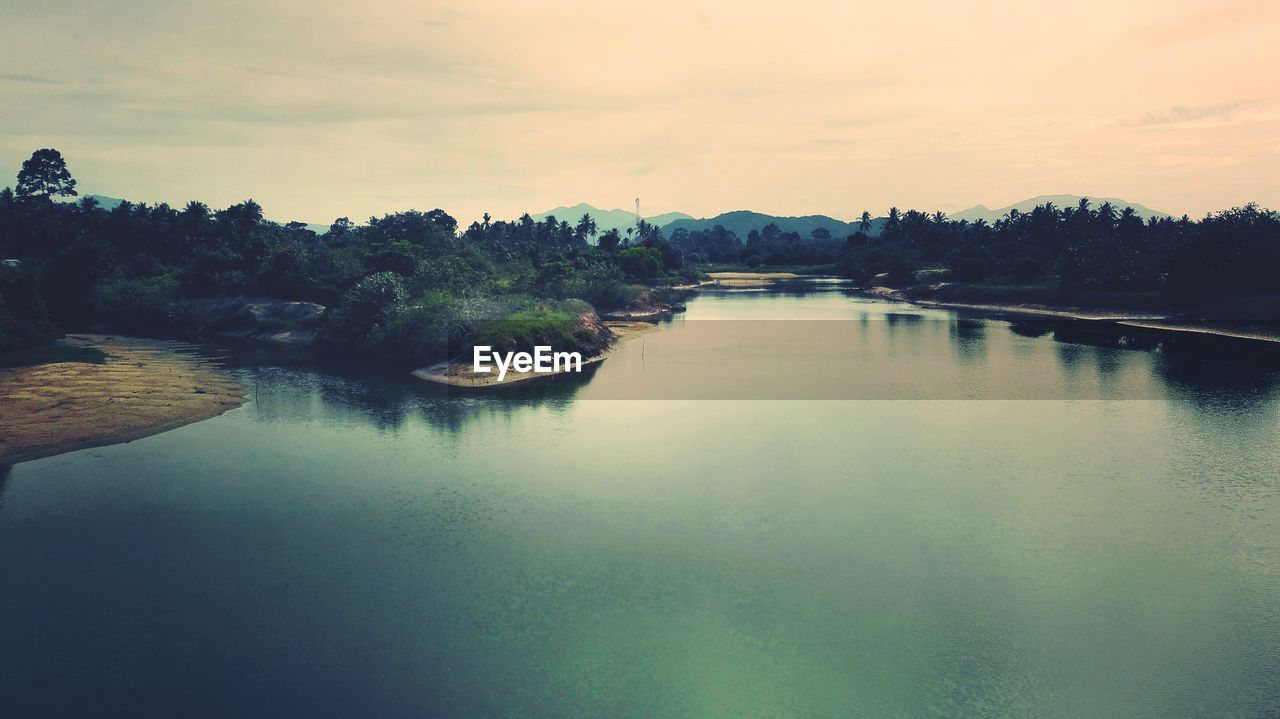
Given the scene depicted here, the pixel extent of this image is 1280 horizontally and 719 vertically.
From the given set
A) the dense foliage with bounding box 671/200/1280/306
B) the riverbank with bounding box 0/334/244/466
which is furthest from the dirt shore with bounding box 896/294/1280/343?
the riverbank with bounding box 0/334/244/466

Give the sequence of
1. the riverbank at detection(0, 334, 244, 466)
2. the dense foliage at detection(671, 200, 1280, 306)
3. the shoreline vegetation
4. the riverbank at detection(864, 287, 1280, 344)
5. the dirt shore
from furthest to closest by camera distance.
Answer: the dense foliage at detection(671, 200, 1280, 306)
the dirt shore
the riverbank at detection(864, 287, 1280, 344)
the shoreline vegetation
the riverbank at detection(0, 334, 244, 466)

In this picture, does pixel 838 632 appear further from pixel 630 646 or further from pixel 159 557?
pixel 159 557

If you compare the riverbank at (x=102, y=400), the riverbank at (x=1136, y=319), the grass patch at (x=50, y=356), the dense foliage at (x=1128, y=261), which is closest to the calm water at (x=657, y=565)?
the riverbank at (x=102, y=400)

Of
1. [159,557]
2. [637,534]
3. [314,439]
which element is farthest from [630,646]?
[314,439]

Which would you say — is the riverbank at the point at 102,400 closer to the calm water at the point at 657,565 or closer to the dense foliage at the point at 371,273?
the calm water at the point at 657,565

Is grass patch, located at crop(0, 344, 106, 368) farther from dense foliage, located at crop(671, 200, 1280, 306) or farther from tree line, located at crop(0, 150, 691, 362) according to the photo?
dense foliage, located at crop(671, 200, 1280, 306)

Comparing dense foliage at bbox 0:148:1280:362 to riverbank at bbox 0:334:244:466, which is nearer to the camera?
riverbank at bbox 0:334:244:466
